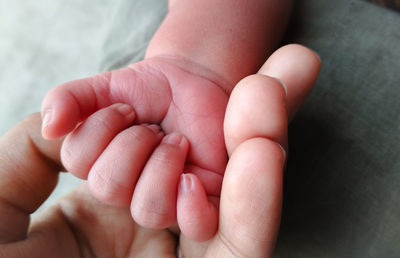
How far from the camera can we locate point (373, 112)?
500 millimetres

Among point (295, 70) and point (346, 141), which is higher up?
point (295, 70)

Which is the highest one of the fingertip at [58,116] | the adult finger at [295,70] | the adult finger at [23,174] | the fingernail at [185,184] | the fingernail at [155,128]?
the adult finger at [295,70]

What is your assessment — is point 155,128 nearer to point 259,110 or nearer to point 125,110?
point 125,110

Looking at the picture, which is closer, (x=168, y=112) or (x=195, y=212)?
(x=195, y=212)

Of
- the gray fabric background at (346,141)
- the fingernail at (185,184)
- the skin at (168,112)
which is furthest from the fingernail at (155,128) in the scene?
the gray fabric background at (346,141)

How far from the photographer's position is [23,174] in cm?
50

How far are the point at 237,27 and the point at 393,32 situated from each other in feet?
0.88

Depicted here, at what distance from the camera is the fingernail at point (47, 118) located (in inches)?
15.8

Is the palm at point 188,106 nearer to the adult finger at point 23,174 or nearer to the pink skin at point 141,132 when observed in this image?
the pink skin at point 141,132

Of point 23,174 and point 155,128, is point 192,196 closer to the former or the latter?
point 155,128

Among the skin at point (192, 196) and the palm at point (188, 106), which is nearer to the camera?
the skin at point (192, 196)

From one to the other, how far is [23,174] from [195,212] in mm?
292

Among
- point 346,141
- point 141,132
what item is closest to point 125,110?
point 141,132

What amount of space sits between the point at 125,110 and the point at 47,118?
11 centimetres
